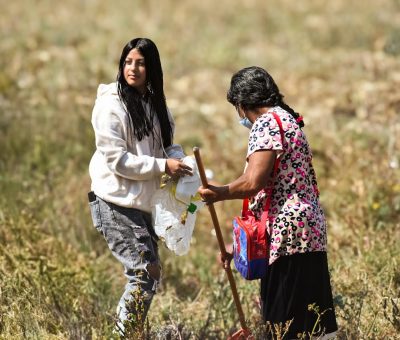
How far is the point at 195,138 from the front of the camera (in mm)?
8102

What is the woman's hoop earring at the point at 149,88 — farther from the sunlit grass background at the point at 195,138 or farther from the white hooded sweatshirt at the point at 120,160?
the sunlit grass background at the point at 195,138

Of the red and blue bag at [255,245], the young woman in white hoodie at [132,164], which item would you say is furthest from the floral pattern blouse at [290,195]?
the young woman in white hoodie at [132,164]

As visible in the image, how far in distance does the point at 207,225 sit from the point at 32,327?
2700 mm

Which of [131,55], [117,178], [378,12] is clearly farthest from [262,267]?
[378,12]

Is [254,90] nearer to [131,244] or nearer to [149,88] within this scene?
[149,88]

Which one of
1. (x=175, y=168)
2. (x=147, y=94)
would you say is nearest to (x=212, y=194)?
(x=175, y=168)

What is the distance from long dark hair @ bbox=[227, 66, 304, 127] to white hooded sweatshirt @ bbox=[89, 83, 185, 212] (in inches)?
18.9

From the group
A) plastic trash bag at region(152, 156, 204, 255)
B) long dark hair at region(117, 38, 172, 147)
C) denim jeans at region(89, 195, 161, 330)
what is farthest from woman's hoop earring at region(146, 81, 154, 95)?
denim jeans at region(89, 195, 161, 330)

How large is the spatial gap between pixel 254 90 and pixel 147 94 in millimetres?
609

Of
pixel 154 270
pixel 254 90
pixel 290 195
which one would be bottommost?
pixel 154 270

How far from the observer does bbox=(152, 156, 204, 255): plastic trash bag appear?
11.7 ft

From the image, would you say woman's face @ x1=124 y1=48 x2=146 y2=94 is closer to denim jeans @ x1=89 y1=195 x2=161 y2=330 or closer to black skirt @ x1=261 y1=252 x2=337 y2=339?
denim jeans @ x1=89 y1=195 x2=161 y2=330

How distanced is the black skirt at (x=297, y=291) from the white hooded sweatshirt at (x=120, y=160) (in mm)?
727

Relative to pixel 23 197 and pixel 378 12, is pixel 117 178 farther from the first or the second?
pixel 378 12
